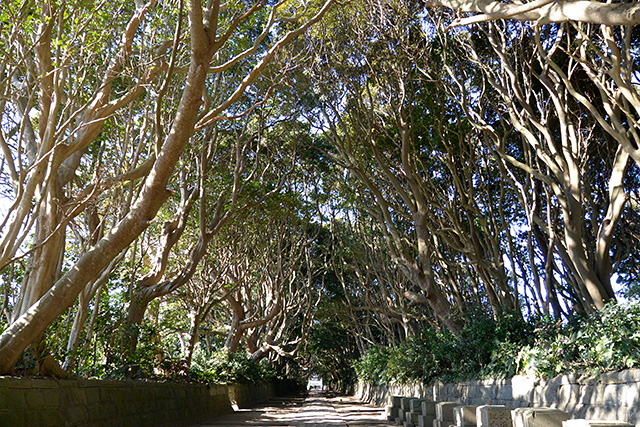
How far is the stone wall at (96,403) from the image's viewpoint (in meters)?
5.44

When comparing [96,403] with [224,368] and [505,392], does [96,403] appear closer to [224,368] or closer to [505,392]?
[505,392]

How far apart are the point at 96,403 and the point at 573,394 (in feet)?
19.7

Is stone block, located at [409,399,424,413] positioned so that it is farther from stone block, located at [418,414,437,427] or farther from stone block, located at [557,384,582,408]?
stone block, located at [557,384,582,408]

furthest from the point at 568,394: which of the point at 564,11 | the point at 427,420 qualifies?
the point at 564,11

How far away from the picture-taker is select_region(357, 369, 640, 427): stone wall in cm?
570

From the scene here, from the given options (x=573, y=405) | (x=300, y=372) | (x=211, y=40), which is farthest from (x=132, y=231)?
(x=300, y=372)

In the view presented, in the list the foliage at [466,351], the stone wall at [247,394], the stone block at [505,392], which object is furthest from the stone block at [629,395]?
the stone wall at [247,394]

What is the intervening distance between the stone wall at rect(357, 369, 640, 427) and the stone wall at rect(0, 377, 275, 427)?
5.70 m

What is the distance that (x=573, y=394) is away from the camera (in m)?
6.82

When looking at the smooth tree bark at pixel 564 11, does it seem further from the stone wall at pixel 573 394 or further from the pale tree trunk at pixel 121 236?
the stone wall at pixel 573 394

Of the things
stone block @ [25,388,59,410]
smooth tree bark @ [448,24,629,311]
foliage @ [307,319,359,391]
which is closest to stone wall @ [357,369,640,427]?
smooth tree bark @ [448,24,629,311]

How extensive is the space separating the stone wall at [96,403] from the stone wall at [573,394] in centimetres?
570

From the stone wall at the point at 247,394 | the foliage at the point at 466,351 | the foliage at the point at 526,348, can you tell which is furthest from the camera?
the stone wall at the point at 247,394

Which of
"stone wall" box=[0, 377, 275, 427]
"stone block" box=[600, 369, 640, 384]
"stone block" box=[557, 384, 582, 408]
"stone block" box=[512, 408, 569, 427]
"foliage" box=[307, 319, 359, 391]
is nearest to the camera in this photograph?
"stone block" box=[512, 408, 569, 427]
